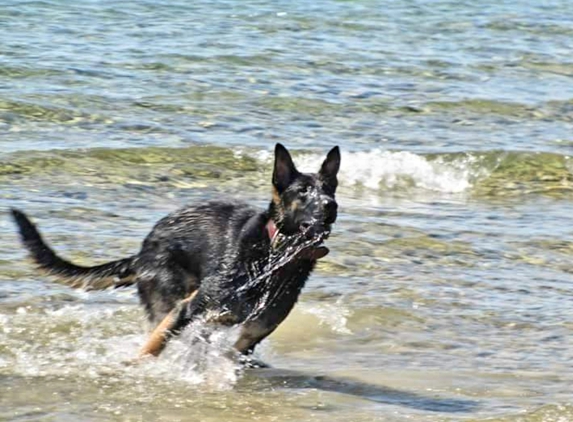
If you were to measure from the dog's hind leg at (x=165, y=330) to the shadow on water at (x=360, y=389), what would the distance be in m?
0.47

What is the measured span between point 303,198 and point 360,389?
3.36 ft

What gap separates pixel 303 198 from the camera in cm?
716

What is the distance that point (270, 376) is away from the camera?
7336 mm

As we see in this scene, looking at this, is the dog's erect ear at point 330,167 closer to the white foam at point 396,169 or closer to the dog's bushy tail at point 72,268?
the dog's bushy tail at point 72,268

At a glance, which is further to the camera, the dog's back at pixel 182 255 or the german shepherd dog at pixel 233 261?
the dog's back at pixel 182 255

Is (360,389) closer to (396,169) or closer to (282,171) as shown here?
(282,171)

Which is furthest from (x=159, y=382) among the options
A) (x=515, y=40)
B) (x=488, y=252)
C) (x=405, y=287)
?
(x=515, y=40)

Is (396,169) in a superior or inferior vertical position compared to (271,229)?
inferior

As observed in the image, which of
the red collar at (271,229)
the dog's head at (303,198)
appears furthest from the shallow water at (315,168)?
the dog's head at (303,198)

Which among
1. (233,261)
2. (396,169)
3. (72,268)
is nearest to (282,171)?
(233,261)

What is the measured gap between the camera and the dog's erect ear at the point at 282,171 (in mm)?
7184

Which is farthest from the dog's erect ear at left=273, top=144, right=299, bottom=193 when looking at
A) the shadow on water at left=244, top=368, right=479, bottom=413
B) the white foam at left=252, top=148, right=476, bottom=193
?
the white foam at left=252, top=148, right=476, bottom=193

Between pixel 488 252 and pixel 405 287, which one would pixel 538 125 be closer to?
pixel 488 252

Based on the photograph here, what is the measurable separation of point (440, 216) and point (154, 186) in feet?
7.76
